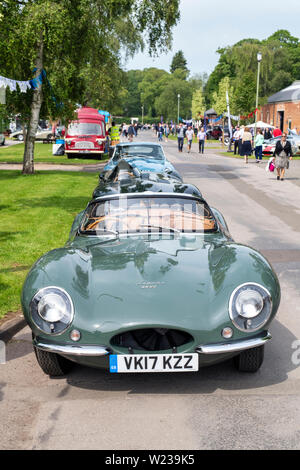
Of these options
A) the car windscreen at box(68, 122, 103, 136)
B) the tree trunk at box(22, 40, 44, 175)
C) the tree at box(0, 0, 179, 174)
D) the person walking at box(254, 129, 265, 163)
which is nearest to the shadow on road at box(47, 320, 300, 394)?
the tree at box(0, 0, 179, 174)

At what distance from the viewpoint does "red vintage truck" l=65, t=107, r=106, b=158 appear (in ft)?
98.1

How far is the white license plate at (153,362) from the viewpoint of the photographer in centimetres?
395

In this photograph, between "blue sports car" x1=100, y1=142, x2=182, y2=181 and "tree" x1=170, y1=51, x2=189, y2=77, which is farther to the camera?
"tree" x1=170, y1=51, x2=189, y2=77

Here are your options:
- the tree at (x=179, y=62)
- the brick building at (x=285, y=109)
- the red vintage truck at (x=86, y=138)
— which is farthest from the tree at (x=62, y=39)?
the tree at (x=179, y=62)

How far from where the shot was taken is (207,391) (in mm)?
4230

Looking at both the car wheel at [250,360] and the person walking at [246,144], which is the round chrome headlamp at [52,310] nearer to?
the car wheel at [250,360]

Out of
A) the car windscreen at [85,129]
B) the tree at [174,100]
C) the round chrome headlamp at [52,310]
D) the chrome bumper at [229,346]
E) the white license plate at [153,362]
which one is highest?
the tree at [174,100]

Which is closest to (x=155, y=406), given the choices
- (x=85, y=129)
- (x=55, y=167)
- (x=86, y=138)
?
(x=55, y=167)

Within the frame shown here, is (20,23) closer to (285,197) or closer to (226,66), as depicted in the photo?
(285,197)

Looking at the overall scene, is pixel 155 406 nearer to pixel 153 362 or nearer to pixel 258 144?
pixel 153 362

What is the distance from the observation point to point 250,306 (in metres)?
4.17

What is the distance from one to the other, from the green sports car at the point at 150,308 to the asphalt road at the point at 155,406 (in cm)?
24

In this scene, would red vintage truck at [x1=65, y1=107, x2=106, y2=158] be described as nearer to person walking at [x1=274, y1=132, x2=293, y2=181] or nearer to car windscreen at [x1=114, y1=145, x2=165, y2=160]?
person walking at [x1=274, y1=132, x2=293, y2=181]

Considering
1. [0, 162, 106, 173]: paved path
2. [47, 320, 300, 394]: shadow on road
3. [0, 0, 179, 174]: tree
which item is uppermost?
[0, 0, 179, 174]: tree
